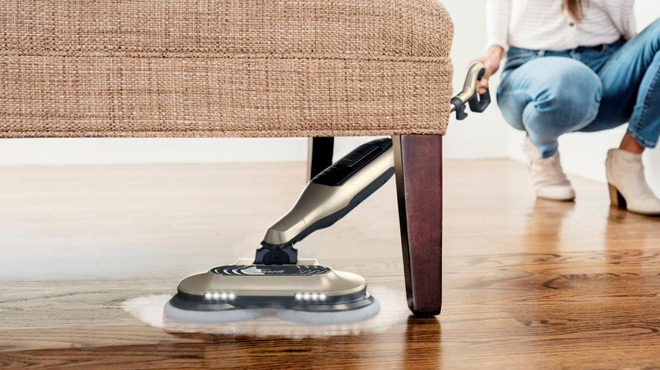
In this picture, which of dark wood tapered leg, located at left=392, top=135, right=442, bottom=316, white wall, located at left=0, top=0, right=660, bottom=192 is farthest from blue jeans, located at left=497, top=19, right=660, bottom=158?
dark wood tapered leg, located at left=392, top=135, right=442, bottom=316

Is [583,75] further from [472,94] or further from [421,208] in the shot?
[421,208]

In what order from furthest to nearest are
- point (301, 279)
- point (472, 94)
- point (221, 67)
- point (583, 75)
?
1. point (583, 75)
2. point (472, 94)
3. point (301, 279)
4. point (221, 67)

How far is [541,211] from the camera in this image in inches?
62.1

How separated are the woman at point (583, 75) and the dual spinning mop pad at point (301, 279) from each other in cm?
66

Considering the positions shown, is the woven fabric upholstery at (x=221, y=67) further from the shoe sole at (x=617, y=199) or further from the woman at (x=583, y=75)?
the shoe sole at (x=617, y=199)

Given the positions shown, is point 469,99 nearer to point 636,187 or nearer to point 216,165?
point 636,187

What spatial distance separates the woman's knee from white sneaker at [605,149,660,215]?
0.39 ft

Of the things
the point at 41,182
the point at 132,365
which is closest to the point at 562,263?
the point at 132,365

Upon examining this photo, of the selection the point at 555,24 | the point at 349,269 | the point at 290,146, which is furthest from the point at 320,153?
the point at 290,146

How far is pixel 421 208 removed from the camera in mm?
799

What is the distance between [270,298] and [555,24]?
109 cm

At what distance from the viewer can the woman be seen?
149 centimetres

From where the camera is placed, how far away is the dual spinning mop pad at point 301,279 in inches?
32.2

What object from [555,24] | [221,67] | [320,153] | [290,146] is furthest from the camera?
[290,146]
